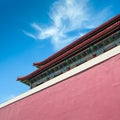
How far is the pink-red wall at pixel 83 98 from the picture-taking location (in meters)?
3.60

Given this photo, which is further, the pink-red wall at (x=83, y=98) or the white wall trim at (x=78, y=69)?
the white wall trim at (x=78, y=69)

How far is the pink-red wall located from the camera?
3.60 m

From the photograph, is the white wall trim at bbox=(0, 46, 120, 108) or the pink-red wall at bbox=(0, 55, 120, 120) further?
the white wall trim at bbox=(0, 46, 120, 108)

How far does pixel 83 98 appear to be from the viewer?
4.09 metres

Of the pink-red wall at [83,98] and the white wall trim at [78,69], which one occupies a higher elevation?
the white wall trim at [78,69]

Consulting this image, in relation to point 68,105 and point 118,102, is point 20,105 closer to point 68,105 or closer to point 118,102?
point 68,105

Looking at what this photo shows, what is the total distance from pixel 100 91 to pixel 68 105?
0.91 meters

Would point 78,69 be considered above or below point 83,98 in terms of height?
above

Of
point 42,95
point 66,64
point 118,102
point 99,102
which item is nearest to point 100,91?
point 99,102

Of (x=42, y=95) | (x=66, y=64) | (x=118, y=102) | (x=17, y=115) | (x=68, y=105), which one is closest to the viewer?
(x=118, y=102)

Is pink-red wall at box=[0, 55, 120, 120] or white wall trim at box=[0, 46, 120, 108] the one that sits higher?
white wall trim at box=[0, 46, 120, 108]

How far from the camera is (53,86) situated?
5.09m

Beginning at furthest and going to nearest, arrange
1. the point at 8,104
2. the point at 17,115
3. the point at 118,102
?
1. the point at 8,104
2. the point at 17,115
3. the point at 118,102

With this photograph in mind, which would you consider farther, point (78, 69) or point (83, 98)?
point (78, 69)
